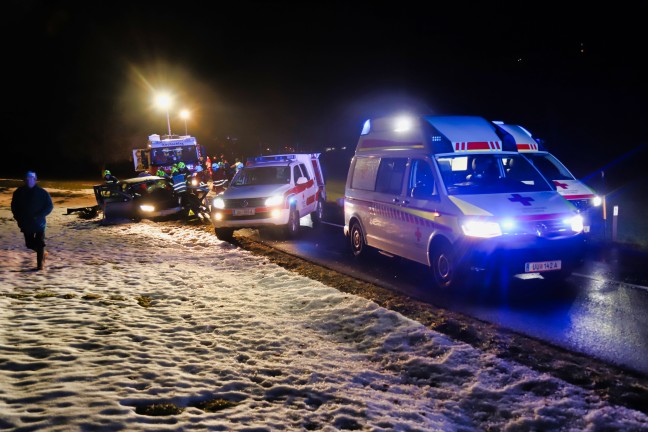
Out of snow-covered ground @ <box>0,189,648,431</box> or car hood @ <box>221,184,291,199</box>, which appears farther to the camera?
car hood @ <box>221,184,291,199</box>

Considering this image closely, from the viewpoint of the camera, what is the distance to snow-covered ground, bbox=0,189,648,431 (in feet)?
13.1

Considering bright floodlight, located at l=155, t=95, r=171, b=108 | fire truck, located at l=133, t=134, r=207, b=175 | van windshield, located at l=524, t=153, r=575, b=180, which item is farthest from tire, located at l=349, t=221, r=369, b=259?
bright floodlight, located at l=155, t=95, r=171, b=108

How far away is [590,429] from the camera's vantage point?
157 inches

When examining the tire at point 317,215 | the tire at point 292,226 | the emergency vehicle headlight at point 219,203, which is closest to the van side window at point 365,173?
the tire at point 292,226

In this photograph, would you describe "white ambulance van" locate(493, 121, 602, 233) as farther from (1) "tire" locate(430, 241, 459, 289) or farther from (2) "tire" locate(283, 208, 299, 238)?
(2) "tire" locate(283, 208, 299, 238)

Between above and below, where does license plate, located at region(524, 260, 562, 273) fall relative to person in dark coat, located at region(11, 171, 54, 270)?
below

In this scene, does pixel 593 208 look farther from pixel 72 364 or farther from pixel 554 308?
pixel 72 364

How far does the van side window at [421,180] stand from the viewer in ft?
27.1

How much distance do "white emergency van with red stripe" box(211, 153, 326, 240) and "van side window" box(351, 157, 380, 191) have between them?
10.5ft

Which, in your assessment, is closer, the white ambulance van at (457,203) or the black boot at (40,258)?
the white ambulance van at (457,203)

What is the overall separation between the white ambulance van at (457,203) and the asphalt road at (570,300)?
0.41 metres

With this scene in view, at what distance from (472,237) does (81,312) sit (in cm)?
503

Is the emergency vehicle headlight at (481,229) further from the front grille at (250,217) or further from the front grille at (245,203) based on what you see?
the front grille at (245,203)

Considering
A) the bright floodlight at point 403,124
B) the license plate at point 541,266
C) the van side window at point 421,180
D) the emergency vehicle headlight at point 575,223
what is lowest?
the license plate at point 541,266
